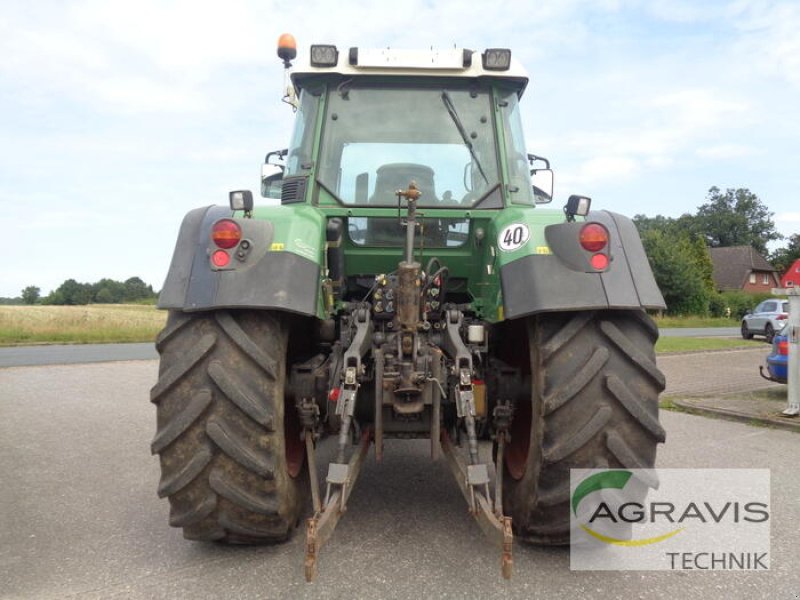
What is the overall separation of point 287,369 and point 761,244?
85.6 metres

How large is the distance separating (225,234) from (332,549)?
5.32ft

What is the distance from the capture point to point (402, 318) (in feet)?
9.77

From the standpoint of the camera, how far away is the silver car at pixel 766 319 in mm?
22484

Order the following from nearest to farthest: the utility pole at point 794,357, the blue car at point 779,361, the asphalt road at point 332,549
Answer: the asphalt road at point 332,549
the utility pole at point 794,357
the blue car at point 779,361

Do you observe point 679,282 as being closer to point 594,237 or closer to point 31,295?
point 594,237

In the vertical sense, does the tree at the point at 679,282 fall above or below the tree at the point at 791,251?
below

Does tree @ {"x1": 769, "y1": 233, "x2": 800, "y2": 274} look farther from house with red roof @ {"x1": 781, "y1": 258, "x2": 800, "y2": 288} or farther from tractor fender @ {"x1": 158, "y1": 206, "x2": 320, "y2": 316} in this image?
tractor fender @ {"x1": 158, "y1": 206, "x2": 320, "y2": 316}

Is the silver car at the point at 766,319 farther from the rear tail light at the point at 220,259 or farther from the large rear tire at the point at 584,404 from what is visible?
the rear tail light at the point at 220,259

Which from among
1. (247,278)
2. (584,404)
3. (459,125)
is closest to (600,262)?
(584,404)

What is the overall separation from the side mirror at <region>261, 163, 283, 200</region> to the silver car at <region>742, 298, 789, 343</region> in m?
22.4

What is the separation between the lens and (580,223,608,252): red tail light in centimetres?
286

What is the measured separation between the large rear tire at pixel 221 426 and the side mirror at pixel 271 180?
66.0 inches

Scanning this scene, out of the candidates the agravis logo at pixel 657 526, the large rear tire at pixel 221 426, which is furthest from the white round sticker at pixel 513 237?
the large rear tire at pixel 221 426

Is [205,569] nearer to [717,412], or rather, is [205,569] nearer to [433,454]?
[433,454]
